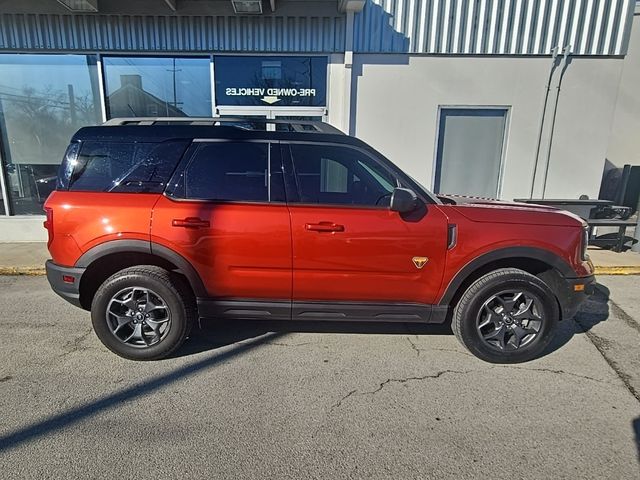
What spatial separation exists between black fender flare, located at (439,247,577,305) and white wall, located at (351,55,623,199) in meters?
4.29

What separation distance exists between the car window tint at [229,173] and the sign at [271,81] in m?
4.26

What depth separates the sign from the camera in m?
6.90

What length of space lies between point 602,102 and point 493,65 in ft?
7.04

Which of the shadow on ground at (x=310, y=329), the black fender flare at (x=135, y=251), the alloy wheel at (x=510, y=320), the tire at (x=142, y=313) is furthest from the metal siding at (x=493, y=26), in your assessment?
the tire at (x=142, y=313)

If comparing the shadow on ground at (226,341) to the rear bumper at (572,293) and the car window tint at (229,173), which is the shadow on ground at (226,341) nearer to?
the rear bumper at (572,293)

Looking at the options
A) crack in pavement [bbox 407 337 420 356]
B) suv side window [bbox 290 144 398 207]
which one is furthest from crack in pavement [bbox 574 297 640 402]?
suv side window [bbox 290 144 398 207]

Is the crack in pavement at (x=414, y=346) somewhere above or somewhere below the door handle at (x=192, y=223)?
below

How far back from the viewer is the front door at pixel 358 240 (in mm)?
3035

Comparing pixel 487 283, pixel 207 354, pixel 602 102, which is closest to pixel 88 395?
pixel 207 354

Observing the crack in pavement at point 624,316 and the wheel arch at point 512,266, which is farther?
the crack in pavement at point 624,316

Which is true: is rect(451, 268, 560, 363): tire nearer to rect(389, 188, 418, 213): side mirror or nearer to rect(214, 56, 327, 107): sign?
rect(389, 188, 418, 213): side mirror

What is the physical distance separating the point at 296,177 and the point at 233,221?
2.14 ft

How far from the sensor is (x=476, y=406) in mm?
2654

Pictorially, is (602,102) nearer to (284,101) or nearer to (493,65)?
(493,65)
